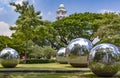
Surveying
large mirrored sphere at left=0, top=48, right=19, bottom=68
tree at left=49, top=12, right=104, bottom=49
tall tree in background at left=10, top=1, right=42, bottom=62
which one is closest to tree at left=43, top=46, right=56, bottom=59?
tree at left=49, top=12, right=104, bottom=49

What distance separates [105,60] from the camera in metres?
18.5

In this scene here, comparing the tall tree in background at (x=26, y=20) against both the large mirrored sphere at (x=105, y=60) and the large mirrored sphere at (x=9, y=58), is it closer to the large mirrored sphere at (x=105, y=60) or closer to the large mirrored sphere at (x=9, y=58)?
the large mirrored sphere at (x=9, y=58)

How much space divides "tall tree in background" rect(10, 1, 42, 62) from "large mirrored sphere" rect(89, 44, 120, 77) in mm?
26689

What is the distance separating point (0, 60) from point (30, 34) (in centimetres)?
1904

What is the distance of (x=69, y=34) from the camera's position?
7006cm

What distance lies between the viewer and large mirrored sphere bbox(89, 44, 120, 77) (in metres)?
18.5

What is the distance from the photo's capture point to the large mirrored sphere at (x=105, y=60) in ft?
60.5

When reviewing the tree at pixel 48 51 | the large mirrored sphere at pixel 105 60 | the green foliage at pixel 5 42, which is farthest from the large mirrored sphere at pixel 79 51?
the green foliage at pixel 5 42

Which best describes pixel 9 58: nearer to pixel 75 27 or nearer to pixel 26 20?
pixel 26 20

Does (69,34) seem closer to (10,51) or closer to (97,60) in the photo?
(10,51)

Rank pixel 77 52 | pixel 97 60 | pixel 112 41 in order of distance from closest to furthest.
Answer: pixel 97 60 → pixel 77 52 → pixel 112 41

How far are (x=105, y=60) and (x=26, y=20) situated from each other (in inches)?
1075

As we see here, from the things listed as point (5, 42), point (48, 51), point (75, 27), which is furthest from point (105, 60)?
point (5, 42)

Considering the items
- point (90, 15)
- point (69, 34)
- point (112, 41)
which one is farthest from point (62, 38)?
point (112, 41)
